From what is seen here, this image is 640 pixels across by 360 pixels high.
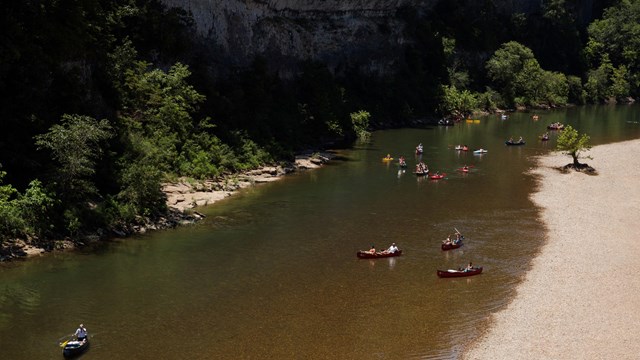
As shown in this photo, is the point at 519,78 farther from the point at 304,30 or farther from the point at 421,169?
the point at 421,169

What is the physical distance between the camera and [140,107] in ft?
184

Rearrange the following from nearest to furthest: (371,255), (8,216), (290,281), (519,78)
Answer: (290,281) < (8,216) < (371,255) < (519,78)

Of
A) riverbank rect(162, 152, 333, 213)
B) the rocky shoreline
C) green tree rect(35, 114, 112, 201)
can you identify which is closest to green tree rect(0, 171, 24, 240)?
the rocky shoreline

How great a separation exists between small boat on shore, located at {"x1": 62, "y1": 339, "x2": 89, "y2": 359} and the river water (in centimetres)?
57

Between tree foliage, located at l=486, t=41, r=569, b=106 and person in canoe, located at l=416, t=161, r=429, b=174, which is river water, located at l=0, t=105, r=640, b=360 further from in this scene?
tree foliage, located at l=486, t=41, r=569, b=106

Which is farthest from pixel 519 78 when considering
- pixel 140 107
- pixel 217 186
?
pixel 140 107

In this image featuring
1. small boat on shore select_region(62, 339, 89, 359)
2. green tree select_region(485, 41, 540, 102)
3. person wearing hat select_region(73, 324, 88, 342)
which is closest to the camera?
small boat on shore select_region(62, 339, 89, 359)

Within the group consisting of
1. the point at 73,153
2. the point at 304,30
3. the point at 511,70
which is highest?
the point at 304,30

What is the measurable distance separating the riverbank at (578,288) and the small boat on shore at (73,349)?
15.6 metres

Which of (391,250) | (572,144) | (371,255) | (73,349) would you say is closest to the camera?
(73,349)

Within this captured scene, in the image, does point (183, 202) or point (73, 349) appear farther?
point (183, 202)

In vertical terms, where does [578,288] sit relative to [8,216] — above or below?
below

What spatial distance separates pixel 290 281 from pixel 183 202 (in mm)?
16167

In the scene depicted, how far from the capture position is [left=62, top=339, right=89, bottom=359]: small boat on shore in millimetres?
27422
